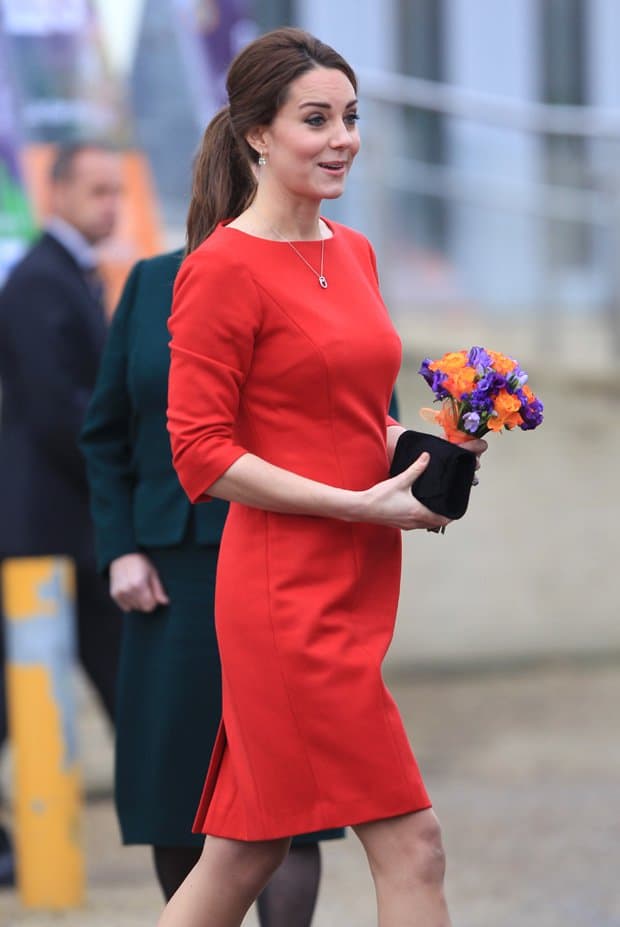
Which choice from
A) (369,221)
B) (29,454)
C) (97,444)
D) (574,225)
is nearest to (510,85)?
(574,225)

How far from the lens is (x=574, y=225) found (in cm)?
919

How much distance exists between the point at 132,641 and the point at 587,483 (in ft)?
15.6

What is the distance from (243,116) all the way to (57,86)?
12.7 ft

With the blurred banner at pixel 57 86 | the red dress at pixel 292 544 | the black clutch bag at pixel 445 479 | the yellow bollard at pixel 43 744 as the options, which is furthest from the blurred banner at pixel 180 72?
the black clutch bag at pixel 445 479

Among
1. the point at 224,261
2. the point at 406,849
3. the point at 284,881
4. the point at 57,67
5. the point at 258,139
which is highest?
the point at 258,139

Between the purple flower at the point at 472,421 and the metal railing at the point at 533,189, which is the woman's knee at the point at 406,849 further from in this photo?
the metal railing at the point at 533,189

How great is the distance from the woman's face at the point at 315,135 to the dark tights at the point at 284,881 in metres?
1.41

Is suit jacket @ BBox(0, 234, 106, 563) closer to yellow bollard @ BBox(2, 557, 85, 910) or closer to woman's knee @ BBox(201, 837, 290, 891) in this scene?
yellow bollard @ BBox(2, 557, 85, 910)

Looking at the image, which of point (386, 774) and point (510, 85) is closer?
point (386, 774)

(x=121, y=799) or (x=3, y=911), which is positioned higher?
(x=121, y=799)

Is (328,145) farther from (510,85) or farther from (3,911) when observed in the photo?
(510,85)

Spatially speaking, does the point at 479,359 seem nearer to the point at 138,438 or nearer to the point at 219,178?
the point at 219,178

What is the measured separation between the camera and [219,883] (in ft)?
10.0

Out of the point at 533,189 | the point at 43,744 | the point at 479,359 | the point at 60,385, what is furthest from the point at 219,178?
the point at 533,189
